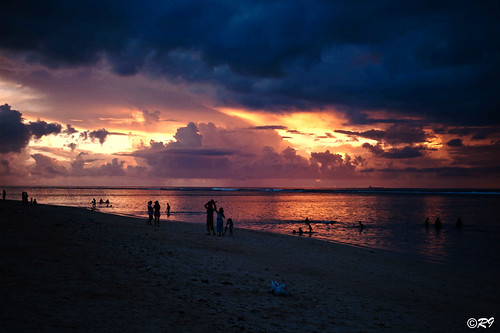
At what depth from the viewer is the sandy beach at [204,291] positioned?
26.9ft

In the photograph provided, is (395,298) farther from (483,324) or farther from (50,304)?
(50,304)

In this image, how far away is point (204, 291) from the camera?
430 inches

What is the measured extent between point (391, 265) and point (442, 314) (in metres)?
8.87

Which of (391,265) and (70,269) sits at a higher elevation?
(70,269)

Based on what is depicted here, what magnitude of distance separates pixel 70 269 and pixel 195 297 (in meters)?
4.94

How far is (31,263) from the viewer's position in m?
11.6

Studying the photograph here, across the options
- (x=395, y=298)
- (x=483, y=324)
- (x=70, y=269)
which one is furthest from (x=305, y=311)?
(x=70, y=269)

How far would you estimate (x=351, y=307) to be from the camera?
1090 cm

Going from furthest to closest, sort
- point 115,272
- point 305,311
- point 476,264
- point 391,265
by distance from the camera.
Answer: point 476,264
point 391,265
point 115,272
point 305,311

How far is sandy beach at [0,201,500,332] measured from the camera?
8188 millimetres

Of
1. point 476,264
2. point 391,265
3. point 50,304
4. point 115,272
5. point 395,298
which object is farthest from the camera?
point 476,264

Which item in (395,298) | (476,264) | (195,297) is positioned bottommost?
(476,264)

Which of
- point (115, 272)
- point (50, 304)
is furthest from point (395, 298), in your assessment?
point (50, 304)

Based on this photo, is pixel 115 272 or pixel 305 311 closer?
pixel 305 311
